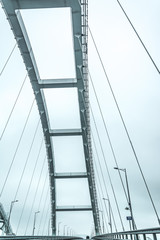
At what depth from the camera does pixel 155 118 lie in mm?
17625

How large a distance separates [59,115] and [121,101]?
377 inches

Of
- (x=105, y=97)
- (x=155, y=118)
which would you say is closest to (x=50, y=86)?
(x=105, y=97)

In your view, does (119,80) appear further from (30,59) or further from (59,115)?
(59,115)

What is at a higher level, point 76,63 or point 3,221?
point 3,221

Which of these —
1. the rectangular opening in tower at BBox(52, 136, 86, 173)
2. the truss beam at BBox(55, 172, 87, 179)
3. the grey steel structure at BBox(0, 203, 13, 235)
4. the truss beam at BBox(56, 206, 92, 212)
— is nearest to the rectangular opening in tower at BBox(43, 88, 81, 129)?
the rectangular opening in tower at BBox(52, 136, 86, 173)

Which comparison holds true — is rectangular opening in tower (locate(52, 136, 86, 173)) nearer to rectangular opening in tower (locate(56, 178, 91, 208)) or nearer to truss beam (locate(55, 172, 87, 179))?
truss beam (locate(55, 172, 87, 179))

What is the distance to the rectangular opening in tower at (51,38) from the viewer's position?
16.9 m

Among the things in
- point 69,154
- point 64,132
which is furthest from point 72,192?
point 64,132

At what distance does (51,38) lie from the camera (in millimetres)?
18641

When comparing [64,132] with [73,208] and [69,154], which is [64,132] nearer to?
[69,154]

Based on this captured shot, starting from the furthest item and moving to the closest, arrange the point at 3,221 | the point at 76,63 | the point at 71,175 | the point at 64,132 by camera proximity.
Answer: the point at 3,221, the point at 71,175, the point at 64,132, the point at 76,63

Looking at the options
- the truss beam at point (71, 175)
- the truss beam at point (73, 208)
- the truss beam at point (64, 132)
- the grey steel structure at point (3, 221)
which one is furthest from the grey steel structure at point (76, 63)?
the grey steel structure at point (3, 221)

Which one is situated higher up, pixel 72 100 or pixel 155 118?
pixel 72 100

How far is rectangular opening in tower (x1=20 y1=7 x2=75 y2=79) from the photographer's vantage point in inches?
667
